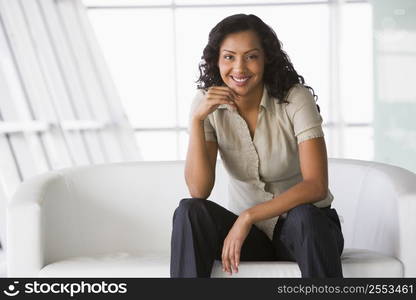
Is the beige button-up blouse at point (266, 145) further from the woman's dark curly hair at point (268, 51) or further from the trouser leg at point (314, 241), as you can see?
the trouser leg at point (314, 241)

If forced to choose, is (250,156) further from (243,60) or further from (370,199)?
(370,199)

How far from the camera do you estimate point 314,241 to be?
6.75 feet

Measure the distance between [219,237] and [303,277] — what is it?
29 cm

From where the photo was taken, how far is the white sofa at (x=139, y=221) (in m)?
2.34

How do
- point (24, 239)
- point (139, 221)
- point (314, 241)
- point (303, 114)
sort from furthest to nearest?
point (139, 221), point (24, 239), point (303, 114), point (314, 241)

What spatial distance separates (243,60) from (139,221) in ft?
2.94

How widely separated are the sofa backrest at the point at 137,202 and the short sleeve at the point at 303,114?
1.55 feet

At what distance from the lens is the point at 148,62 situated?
819 cm

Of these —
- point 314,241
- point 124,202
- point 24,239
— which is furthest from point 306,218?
point 124,202

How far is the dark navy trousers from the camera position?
6.77ft

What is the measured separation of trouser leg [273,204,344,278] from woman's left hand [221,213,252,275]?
0.13 metres

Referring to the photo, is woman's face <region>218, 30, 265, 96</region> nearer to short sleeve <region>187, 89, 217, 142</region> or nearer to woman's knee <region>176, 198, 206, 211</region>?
short sleeve <region>187, 89, 217, 142</region>

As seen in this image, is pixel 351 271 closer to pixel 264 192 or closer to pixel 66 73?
pixel 264 192

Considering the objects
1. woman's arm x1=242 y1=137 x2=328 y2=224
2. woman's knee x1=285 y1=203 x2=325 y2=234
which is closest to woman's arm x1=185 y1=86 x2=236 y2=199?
woman's arm x1=242 y1=137 x2=328 y2=224
